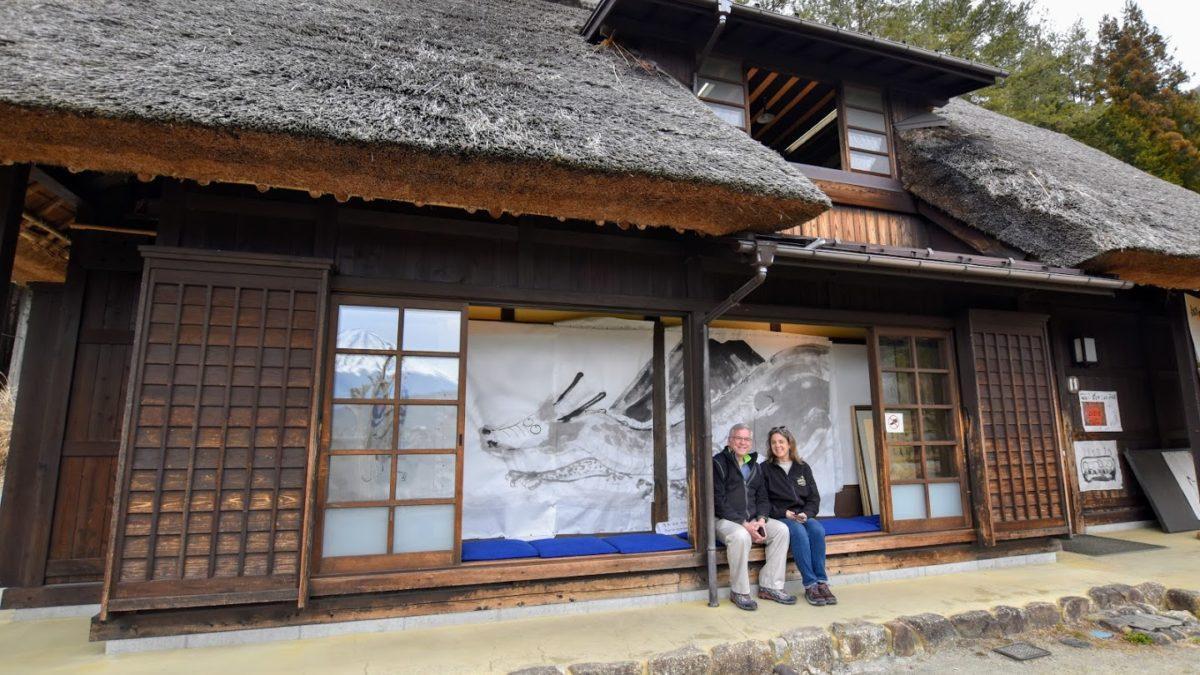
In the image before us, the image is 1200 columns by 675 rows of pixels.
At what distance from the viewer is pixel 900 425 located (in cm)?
473

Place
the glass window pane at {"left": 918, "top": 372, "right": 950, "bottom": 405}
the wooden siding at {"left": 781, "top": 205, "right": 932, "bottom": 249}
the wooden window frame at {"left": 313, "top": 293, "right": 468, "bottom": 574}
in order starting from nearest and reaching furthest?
the wooden window frame at {"left": 313, "top": 293, "right": 468, "bottom": 574} → the glass window pane at {"left": 918, "top": 372, "right": 950, "bottom": 405} → the wooden siding at {"left": 781, "top": 205, "right": 932, "bottom": 249}

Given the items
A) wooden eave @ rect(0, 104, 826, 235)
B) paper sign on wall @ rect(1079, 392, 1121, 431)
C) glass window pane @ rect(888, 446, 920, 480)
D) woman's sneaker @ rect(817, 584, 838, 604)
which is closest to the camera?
wooden eave @ rect(0, 104, 826, 235)

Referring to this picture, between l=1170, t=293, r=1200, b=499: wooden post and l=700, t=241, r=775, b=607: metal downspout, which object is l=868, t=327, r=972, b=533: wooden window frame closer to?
l=700, t=241, r=775, b=607: metal downspout

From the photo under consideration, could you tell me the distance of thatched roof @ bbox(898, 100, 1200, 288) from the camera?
4539mm

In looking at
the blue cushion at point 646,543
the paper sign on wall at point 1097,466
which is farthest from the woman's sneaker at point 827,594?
the paper sign on wall at point 1097,466

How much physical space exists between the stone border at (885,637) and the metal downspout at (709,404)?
27.6 inches

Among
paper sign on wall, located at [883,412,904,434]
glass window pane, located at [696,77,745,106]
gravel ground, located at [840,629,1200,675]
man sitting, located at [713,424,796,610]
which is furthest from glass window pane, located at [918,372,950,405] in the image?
glass window pane, located at [696,77,745,106]

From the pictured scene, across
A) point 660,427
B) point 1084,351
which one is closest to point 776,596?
point 660,427

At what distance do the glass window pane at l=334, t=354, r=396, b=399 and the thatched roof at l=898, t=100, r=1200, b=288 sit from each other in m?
4.96

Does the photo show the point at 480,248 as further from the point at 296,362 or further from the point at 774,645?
the point at 774,645

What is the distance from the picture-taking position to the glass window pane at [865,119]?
5.43 m

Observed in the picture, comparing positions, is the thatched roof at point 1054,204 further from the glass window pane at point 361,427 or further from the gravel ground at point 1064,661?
the glass window pane at point 361,427

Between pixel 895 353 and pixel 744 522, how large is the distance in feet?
6.89

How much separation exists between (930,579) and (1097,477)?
10.7ft
